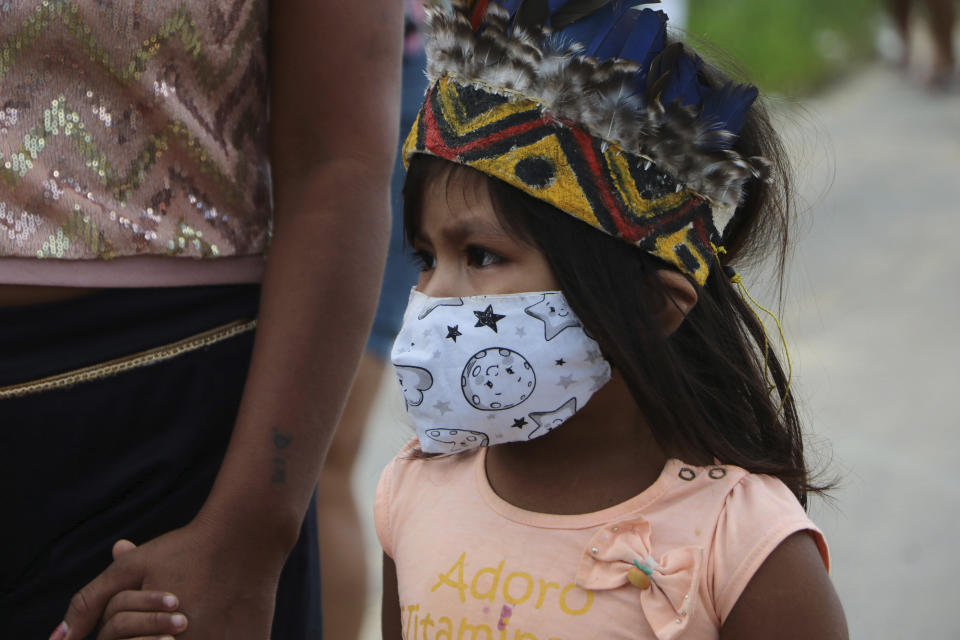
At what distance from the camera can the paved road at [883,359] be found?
3570mm

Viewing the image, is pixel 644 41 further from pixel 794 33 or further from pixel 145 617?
pixel 794 33

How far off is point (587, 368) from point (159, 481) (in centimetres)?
66

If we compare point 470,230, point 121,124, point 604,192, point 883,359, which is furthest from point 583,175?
point 883,359

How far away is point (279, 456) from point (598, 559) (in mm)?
476

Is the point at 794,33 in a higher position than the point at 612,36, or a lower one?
higher

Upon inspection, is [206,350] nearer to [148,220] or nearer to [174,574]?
[148,220]

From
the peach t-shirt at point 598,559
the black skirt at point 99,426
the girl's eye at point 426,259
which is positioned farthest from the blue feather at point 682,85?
the black skirt at point 99,426

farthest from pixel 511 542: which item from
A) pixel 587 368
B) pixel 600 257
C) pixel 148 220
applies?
pixel 148 220

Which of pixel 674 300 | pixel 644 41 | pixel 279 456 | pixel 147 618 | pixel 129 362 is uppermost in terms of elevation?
pixel 644 41

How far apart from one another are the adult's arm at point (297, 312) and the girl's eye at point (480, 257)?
0.45 ft

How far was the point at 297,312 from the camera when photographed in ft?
5.20

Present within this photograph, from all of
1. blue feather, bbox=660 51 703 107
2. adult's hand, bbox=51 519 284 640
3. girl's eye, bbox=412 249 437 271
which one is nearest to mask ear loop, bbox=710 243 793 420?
blue feather, bbox=660 51 703 107

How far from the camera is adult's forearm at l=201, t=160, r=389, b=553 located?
154 cm

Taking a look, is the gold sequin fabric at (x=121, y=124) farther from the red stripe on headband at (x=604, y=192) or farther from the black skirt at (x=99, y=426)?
the red stripe on headband at (x=604, y=192)
